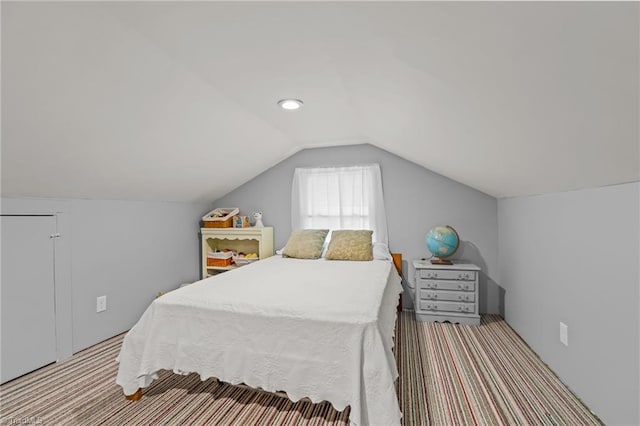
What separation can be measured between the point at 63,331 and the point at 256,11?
2.76 meters

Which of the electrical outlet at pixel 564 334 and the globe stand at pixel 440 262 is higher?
the globe stand at pixel 440 262

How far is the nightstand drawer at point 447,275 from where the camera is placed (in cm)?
306

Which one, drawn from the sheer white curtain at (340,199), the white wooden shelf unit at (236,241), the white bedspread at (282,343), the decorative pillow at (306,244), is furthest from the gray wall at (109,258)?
the sheer white curtain at (340,199)

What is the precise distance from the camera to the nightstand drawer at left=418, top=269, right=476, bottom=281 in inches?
120

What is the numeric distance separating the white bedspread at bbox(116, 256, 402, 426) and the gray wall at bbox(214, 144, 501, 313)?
1.66m

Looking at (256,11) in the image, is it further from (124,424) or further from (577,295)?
(577,295)

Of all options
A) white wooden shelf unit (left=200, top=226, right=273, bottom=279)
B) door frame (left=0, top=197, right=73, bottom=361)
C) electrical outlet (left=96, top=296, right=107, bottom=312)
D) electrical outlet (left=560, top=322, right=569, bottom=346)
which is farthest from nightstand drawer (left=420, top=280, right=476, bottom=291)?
door frame (left=0, top=197, right=73, bottom=361)

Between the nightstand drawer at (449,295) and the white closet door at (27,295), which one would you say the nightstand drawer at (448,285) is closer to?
the nightstand drawer at (449,295)

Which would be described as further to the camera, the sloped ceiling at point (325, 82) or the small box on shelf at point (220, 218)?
the small box on shelf at point (220, 218)

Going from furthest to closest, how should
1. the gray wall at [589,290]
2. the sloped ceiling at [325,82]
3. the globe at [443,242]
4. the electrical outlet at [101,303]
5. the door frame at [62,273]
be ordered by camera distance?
the globe at [443,242]
the electrical outlet at [101,303]
the door frame at [62,273]
the gray wall at [589,290]
the sloped ceiling at [325,82]

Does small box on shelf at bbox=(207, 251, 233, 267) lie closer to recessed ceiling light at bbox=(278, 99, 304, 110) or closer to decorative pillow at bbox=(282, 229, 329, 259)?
decorative pillow at bbox=(282, 229, 329, 259)

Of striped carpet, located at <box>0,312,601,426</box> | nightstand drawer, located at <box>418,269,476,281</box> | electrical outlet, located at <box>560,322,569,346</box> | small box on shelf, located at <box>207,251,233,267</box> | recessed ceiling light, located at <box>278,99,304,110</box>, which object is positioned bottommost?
striped carpet, located at <box>0,312,601,426</box>

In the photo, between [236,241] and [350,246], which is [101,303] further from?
[350,246]

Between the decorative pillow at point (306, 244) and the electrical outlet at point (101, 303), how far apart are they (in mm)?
1709
